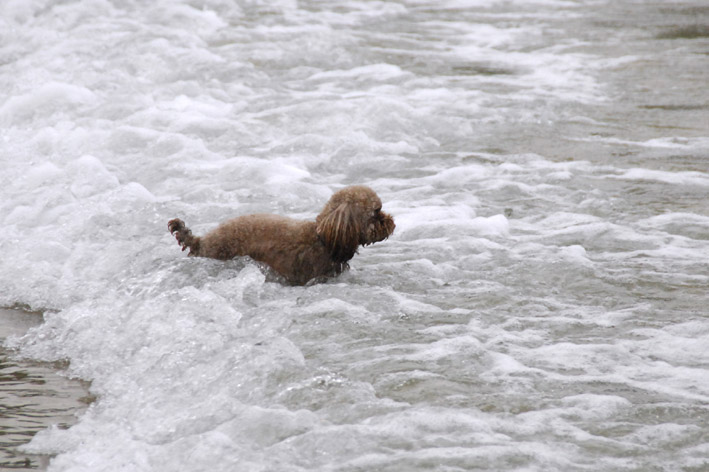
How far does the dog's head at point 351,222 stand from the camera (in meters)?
5.52

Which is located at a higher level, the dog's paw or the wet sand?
the dog's paw

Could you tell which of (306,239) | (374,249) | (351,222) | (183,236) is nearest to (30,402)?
(183,236)

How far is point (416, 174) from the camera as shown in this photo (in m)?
8.03

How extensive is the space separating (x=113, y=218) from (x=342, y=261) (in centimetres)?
202

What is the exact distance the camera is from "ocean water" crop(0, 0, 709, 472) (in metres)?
3.95

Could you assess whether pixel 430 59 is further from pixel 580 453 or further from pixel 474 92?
pixel 580 453

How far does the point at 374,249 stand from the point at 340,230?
1.02m

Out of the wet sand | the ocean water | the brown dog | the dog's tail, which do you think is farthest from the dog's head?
the wet sand

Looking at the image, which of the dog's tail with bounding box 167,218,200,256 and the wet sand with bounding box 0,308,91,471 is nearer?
the wet sand with bounding box 0,308,91,471

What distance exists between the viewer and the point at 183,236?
18.2 feet

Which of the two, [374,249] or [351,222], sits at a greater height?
[351,222]

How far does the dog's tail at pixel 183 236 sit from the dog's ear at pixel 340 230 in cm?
81

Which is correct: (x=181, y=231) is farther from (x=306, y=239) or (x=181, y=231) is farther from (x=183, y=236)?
(x=306, y=239)

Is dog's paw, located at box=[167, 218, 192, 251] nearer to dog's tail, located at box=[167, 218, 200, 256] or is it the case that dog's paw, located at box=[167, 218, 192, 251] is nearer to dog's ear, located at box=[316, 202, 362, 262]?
dog's tail, located at box=[167, 218, 200, 256]
